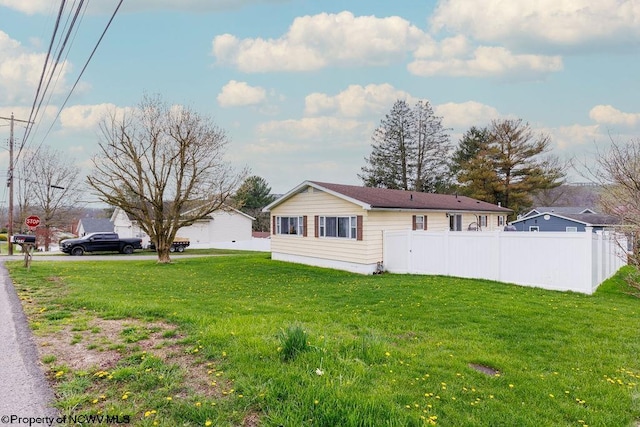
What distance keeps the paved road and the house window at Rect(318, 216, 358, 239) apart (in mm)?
11052

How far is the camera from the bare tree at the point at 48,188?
1390 inches

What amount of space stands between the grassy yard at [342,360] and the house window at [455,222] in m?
10.7

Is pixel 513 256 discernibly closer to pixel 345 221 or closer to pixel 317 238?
pixel 345 221

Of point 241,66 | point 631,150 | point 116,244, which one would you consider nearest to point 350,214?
point 241,66

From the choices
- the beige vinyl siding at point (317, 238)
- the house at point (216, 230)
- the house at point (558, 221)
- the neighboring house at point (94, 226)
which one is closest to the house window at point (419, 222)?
the beige vinyl siding at point (317, 238)

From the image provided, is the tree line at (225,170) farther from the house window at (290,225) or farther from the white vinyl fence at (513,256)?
the house window at (290,225)

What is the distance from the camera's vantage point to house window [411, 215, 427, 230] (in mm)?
17125

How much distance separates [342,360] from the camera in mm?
A: 4215

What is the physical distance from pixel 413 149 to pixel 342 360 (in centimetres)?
3732

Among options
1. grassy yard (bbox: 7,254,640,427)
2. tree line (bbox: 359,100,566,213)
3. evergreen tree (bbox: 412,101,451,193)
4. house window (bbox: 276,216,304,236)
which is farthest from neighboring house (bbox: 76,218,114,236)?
grassy yard (bbox: 7,254,640,427)

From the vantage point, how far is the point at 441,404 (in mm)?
3512

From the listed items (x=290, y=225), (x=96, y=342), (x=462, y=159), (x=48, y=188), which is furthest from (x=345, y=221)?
(x=48, y=188)

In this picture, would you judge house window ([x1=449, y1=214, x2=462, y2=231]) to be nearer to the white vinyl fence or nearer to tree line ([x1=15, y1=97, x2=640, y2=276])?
the white vinyl fence

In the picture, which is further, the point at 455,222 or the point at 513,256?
the point at 455,222
